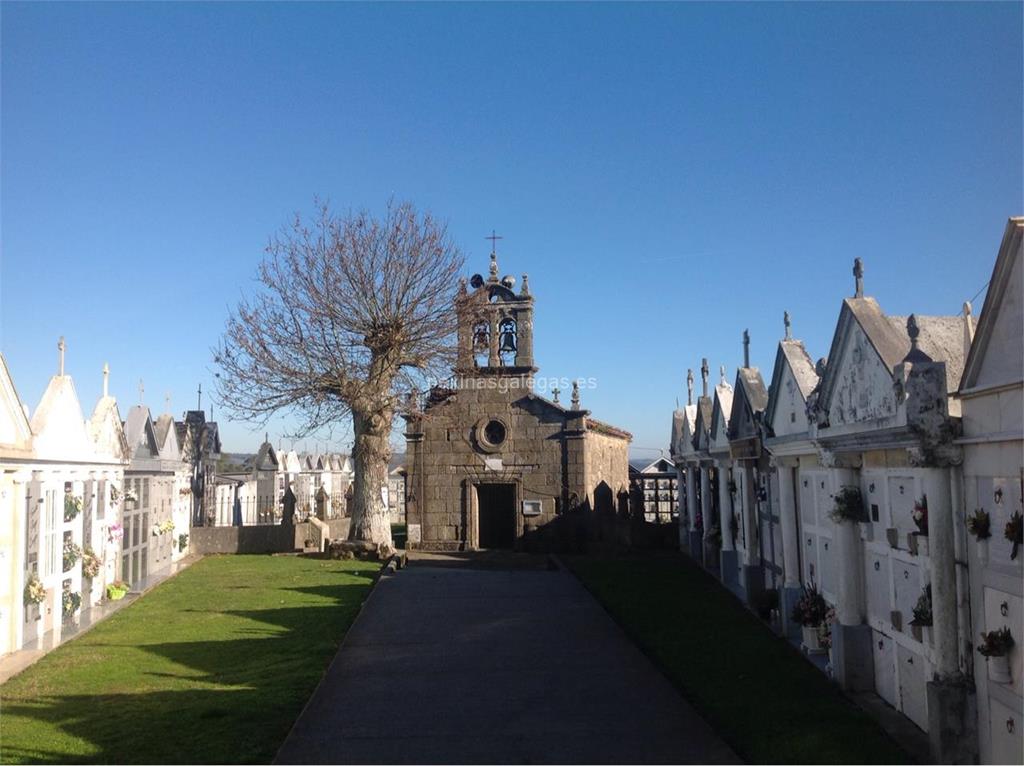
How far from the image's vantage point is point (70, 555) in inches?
508

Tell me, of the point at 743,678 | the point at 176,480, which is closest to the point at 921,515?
the point at 743,678

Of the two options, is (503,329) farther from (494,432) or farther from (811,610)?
(811,610)

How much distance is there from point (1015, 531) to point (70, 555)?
1279cm

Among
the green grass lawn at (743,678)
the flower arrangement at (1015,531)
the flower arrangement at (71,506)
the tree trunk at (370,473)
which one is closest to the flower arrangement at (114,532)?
the flower arrangement at (71,506)

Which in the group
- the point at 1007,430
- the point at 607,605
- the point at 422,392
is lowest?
the point at 607,605

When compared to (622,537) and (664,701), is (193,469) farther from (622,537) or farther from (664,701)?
(664,701)

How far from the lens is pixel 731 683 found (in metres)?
9.41

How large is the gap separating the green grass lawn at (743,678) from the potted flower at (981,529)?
1.93 m

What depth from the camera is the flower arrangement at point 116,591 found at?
15.0 metres

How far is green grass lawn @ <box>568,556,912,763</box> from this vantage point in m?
7.22

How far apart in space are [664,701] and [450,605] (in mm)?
6572

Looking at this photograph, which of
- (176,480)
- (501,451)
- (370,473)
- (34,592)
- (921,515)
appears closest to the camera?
(921,515)

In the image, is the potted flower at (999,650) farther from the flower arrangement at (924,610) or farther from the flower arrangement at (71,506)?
the flower arrangement at (71,506)

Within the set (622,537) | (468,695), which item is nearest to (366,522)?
(622,537)
